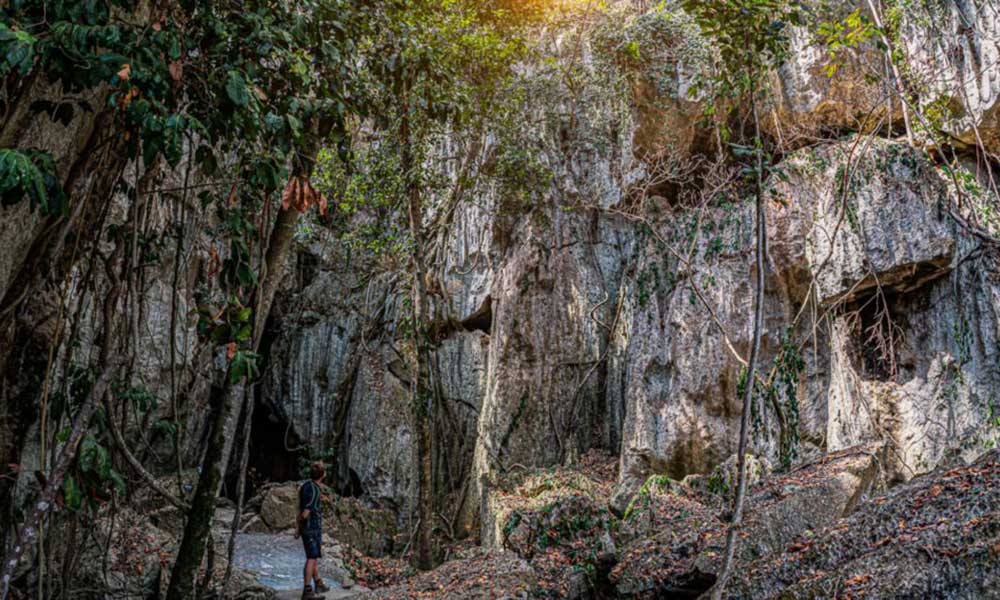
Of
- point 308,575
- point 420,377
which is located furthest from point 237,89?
point 420,377

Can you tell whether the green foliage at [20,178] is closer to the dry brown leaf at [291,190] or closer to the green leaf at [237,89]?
the green leaf at [237,89]

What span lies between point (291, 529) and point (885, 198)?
9085mm

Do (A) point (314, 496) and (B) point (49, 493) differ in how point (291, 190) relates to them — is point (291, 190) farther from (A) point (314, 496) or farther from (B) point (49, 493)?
(A) point (314, 496)

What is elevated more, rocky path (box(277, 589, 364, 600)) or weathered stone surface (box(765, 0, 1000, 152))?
weathered stone surface (box(765, 0, 1000, 152))

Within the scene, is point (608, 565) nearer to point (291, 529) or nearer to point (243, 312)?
point (243, 312)

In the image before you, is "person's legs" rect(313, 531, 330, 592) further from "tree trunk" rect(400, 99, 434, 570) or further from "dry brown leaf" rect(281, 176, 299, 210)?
"dry brown leaf" rect(281, 176, 299, 210)

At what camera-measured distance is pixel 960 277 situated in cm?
673

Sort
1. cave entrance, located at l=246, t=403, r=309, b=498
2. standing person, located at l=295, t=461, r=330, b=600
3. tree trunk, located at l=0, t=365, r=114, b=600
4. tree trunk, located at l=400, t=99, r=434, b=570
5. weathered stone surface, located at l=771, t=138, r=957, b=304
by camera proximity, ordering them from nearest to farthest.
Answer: tree trunk, located at l=0, t=365, r=114, b=600 < standing person, located at l=295, t=461, r=330, b=600 < weathered stone surface, located at l=771, t=138, r=957, b=304 < tree trunk, located at l=400, t=99, r=434, b=570 < cave entrance, located at l=246, t=403, r=309, b=498

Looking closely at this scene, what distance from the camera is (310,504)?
5711 mm

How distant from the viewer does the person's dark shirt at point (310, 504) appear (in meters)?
5.70

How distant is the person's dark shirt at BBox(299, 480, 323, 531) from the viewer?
570 cm

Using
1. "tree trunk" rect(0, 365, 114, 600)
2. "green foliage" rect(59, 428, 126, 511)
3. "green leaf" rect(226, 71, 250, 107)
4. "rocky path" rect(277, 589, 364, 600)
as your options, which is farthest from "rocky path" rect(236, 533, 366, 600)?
"green leaf" rect(226, 71, 250, 107)

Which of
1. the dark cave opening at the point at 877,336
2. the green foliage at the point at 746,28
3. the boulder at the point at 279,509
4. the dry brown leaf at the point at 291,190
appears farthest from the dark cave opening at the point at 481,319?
the dry brown leaf at the point at 291,190

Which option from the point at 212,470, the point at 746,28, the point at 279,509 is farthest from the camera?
the point at 279,509
